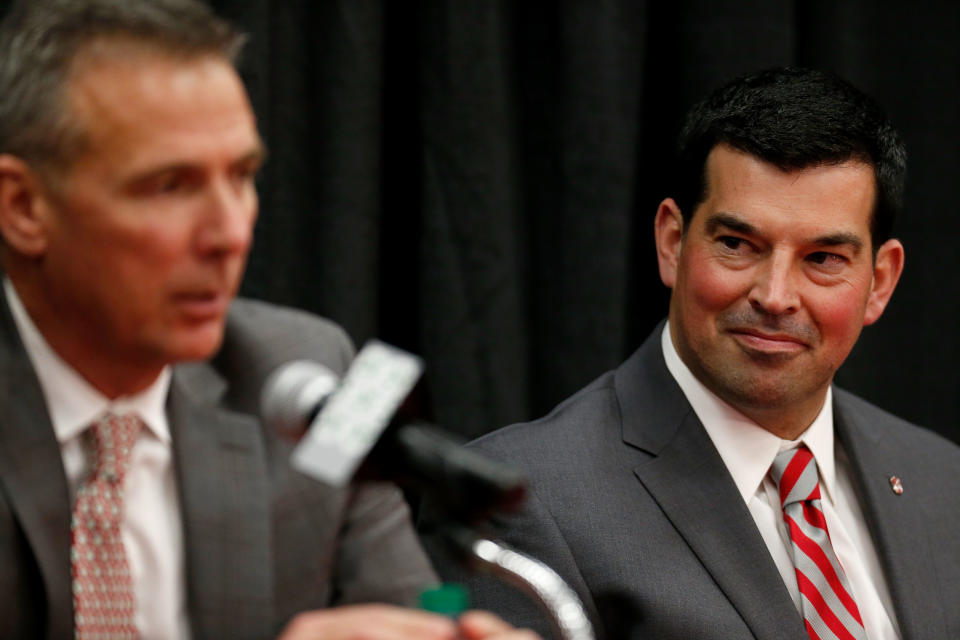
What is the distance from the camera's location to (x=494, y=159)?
226 cm

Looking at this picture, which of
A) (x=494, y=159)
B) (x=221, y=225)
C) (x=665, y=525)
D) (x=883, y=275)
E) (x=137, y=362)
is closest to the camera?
(x=221, y=225)

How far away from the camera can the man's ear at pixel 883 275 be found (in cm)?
202

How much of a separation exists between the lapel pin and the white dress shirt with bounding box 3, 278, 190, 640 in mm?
1214

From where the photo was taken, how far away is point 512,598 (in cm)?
170

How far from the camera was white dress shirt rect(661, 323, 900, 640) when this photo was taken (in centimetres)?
183

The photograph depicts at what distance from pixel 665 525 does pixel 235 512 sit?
2.35ft

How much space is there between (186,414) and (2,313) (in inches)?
8.7

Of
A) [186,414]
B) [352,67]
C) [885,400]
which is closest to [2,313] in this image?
[186,414]

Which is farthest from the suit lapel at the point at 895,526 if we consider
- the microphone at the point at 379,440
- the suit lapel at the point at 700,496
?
the microphone at the point at 379,440

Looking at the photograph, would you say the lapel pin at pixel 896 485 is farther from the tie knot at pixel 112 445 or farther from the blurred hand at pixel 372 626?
the tie knot at pixel 112 445

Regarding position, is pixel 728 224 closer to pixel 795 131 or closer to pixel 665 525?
pixel 795 131

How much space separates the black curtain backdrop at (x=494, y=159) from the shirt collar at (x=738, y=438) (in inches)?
18.5

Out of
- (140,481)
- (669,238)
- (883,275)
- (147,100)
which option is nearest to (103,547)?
(140,481)

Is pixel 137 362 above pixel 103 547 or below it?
above
